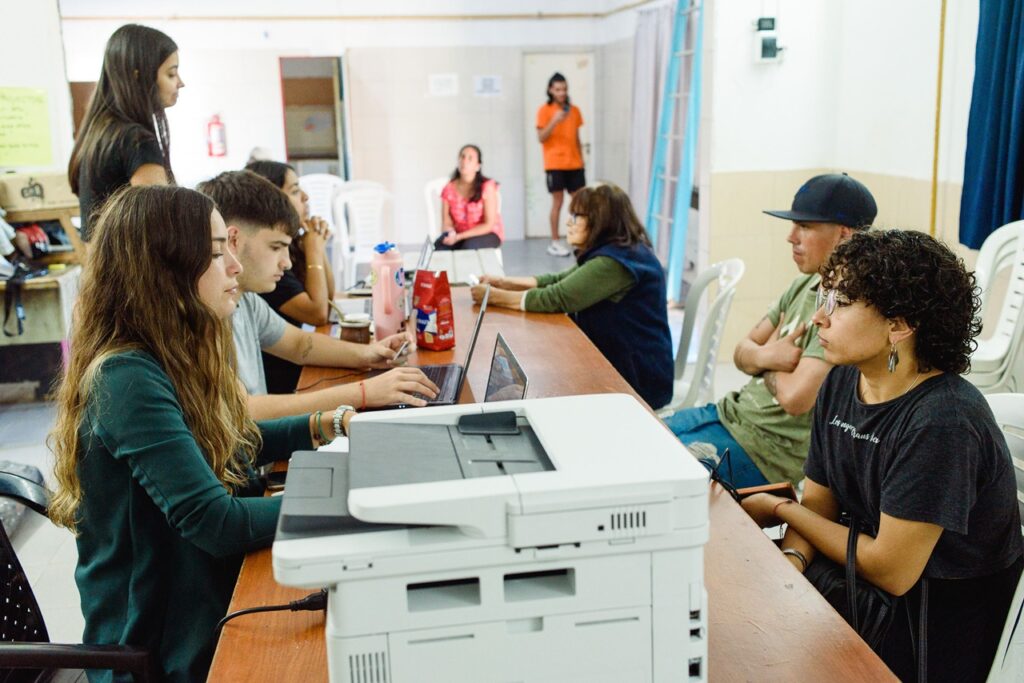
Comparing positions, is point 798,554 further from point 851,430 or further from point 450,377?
point 450,377

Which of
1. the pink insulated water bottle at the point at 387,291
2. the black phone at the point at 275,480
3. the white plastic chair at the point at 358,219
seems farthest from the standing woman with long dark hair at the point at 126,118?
the white plastic chair at the point at 358,219

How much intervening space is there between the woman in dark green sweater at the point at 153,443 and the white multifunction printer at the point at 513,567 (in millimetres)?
378

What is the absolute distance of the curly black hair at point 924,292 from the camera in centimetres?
160

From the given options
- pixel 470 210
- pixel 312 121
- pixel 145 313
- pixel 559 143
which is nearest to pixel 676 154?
pixel 470 210

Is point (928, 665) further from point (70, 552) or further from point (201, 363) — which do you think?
point (70, 552)

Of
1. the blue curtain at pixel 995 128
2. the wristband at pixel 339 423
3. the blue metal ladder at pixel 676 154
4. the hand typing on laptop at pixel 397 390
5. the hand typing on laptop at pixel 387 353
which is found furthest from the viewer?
the blue metal ladder at pixel 676 154

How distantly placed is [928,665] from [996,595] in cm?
16

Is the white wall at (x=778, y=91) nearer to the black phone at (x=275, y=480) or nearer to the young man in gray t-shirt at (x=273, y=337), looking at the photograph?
the young man in gray t-shirt at (x=273, y=337)

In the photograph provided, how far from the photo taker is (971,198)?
11.9ft

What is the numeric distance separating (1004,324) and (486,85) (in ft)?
21.5

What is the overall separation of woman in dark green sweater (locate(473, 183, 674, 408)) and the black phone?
1.47m

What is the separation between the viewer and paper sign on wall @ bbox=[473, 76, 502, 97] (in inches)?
359

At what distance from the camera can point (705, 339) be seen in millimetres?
3201

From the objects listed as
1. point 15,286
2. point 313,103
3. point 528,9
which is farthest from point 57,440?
point 313,103
